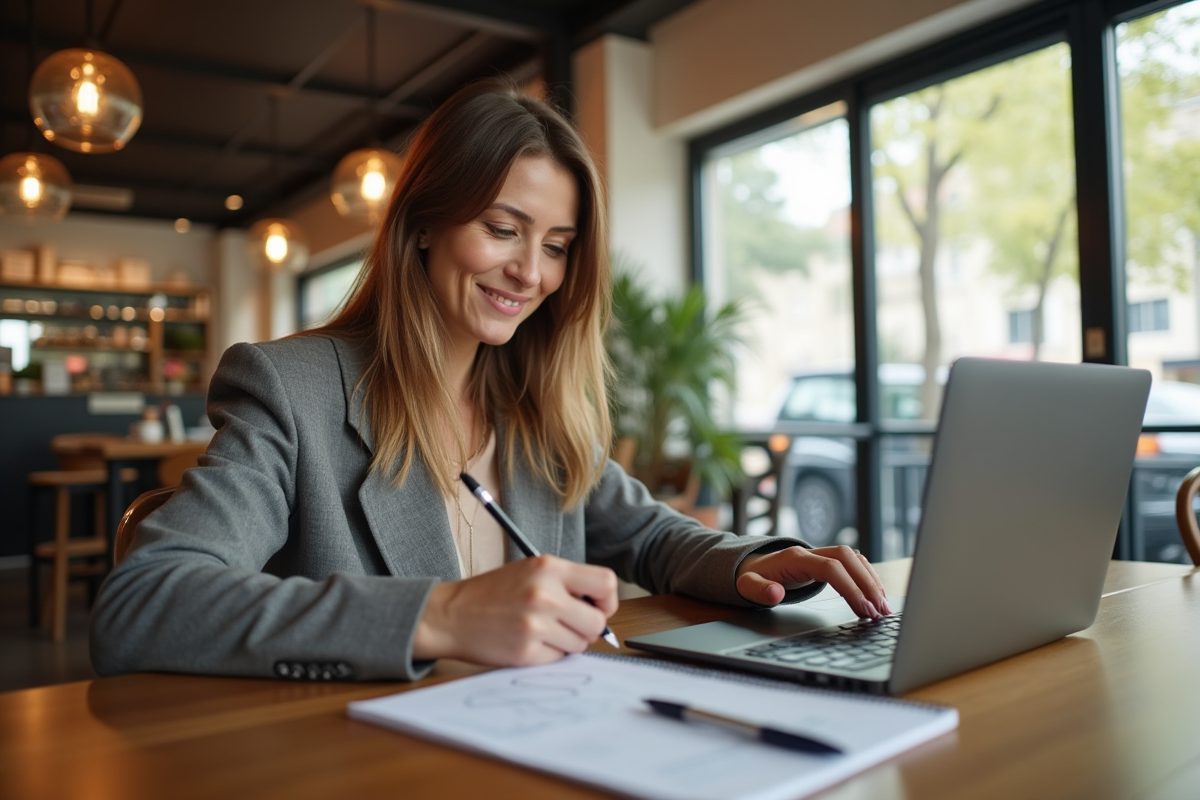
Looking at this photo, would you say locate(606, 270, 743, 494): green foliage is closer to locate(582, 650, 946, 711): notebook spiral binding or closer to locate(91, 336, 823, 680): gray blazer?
locate(91, 336, 823, 680): gray blazer

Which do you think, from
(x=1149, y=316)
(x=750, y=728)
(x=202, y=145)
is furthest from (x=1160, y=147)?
(x=202, y=145)

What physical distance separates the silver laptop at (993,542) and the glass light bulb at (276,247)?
5415 millimetres

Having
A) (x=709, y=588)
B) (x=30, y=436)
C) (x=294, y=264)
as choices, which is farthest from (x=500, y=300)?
(x=30, y=436)

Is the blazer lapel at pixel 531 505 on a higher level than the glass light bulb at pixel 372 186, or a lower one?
lower

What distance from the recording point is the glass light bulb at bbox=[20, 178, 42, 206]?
4.11 meters

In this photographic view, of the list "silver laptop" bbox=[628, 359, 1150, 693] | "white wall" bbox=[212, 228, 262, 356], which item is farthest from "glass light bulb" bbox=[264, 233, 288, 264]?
"silver laptop" bbox=[628, 359, 1150, 693]

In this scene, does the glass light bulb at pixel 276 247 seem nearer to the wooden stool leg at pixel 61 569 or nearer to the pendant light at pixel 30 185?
the pendant light at pixel 30 185

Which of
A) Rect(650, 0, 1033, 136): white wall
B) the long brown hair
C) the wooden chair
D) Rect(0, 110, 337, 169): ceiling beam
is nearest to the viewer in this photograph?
the long brown hair

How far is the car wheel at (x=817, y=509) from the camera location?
193 inches

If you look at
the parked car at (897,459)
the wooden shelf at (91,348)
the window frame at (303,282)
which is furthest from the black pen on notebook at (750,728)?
the wooden shelf at (91,348)

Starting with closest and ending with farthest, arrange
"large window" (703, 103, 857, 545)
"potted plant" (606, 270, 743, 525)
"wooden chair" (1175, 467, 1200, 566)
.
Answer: "wooden chair" (1175, 467, 1200, 566)
"potted plant" (606, 270, 743, 525)
"large window" (703, 103, 857, 545)

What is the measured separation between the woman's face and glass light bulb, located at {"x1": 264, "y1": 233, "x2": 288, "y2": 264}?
15.7 ft

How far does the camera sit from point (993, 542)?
0.75 metres

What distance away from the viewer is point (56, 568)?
4.26 meters
